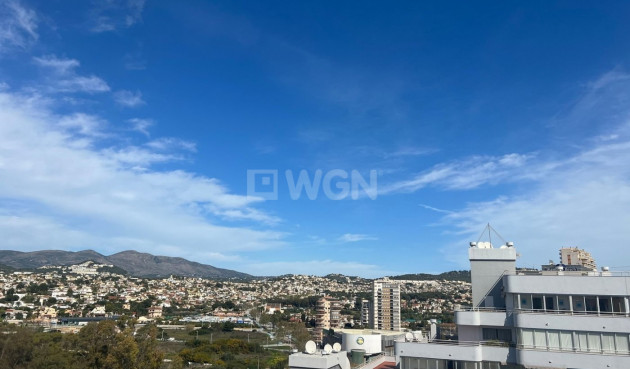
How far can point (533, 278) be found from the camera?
19.6 meters

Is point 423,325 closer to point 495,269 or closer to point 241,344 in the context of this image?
point 241,344

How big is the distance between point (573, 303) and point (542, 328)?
1791 mm

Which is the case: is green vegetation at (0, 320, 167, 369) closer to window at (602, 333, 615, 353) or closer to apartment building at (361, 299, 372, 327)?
window at (602, 333, 615, 353)

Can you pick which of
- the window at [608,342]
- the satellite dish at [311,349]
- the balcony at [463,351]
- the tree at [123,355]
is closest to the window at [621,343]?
the window at [608,342]

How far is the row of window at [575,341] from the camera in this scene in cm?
1778

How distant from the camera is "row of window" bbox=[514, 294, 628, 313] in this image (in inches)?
725

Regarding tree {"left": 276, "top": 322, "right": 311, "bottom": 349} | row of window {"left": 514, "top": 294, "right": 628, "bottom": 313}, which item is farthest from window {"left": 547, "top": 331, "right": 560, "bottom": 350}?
tree {"left": 276, "top": 322, "right": 311, "bottom": 349}

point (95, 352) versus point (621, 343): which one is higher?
point (621, 343)

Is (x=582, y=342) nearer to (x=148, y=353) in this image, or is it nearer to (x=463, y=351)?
(x=463, y=351)

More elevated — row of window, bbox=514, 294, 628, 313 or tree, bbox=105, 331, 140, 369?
row of window, bbox=514, 294, 628, 313

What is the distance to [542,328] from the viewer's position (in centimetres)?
1889

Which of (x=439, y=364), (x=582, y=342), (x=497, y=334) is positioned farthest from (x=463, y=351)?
(x=582, y=342)

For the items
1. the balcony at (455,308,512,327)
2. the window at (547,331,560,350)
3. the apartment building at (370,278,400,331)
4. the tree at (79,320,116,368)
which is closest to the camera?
the window at (547,331,560,350)

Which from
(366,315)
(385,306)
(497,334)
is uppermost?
Answer: (497,334)
